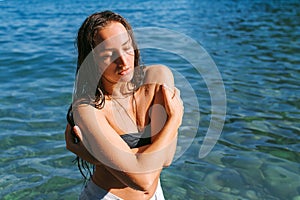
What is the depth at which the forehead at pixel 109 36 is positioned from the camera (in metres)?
2.23

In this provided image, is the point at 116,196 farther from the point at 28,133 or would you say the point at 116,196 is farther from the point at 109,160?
the point at 28,133

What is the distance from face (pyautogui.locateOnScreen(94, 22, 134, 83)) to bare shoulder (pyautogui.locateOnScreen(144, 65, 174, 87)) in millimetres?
163

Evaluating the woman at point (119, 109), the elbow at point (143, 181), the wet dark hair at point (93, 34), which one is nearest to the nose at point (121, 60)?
the woman at point (119, 109)

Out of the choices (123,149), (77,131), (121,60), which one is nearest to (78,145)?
(77,131)

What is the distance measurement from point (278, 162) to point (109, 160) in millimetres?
3161

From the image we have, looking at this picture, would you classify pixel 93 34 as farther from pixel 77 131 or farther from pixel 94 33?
pixel 77 131

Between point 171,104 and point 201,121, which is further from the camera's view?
point 201,121

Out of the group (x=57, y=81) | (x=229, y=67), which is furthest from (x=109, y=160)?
(x=229, y=67)

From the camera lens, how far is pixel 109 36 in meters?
2.24

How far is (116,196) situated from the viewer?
2.57m

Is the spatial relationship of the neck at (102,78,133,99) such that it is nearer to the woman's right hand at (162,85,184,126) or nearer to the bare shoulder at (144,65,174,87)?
the bare shoulder at (144,65,174,87)

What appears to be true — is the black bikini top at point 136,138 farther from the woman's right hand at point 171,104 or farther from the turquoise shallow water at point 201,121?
the turquoise shallow water at point 201,121

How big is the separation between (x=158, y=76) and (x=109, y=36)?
0.38 m

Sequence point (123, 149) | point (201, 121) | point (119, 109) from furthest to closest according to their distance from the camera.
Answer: point (201, 121) → point (119, 109) → point (123, 149)
